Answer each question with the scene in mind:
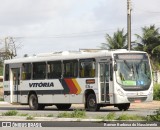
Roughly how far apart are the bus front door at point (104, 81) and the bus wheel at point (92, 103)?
1.61 ft

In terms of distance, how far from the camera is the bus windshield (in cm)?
2839

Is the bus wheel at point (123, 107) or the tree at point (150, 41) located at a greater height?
the tree at point (150, 41)

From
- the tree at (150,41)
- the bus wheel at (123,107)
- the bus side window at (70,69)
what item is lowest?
the bus wheel at (123,107)

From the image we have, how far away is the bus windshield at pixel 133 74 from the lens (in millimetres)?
28391

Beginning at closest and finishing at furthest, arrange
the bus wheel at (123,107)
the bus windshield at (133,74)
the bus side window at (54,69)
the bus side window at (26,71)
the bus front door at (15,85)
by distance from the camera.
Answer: the bus windshield at (133,74), the bus wheel at (123,107), the bus side window at (54,69), the bus side window at (26,71), the bus front door at (15,85)

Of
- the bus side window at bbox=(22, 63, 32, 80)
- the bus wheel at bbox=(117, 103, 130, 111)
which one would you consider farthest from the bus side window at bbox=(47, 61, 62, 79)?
the bus wheel at bbox=(117, 103, 130, 111)

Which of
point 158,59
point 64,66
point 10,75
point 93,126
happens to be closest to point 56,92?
point 64,66

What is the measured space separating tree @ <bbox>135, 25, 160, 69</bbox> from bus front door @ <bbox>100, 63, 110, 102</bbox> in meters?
41.7

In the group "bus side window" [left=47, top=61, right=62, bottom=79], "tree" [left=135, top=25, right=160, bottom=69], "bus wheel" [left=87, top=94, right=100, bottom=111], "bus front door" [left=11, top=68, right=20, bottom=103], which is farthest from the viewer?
"tree" [left=135, top=25, right=160, bottom=69]

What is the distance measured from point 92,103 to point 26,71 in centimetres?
549

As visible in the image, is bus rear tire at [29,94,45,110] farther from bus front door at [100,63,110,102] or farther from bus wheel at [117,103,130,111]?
bus front door at [100,63,110,102]

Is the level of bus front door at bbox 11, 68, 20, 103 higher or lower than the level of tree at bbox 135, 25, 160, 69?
lower

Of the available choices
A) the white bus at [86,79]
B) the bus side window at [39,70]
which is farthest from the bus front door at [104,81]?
the bus side window at [39,70]

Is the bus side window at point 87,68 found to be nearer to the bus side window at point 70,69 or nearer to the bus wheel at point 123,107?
the bus side window at point 70,69
